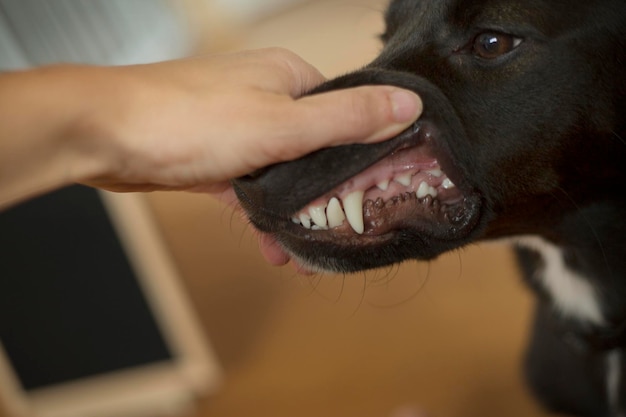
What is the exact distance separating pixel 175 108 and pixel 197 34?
116 inches

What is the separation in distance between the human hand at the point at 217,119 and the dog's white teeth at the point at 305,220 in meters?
0.14

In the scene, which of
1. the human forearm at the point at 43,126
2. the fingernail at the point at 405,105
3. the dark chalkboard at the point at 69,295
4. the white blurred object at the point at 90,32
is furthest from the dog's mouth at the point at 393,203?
the white blurred object at the point at 90,32

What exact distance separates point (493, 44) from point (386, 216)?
0.30m

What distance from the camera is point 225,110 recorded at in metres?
0.95

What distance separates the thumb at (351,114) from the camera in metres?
0.93

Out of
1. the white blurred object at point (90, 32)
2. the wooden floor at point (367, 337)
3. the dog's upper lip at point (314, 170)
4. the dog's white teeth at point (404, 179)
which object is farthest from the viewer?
the white blurred object at point (90, 32)

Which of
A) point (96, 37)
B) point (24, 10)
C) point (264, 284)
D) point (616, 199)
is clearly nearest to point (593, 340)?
point (616, 199)

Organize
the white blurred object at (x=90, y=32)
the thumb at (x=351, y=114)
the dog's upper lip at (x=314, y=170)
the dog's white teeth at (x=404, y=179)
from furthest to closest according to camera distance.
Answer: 1. the white blurred object at (x=90, y=32)
2. the dog's white teeth at (x=404, y=179)
3. the dog's upper lip at (x=314, y=170)
4. the thumb at (x=351, y=114)

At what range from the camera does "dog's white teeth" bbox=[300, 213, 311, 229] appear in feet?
3.69

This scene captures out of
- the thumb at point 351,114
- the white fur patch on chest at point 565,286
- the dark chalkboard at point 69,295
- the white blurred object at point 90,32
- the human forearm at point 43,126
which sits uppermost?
the white blurred object at point 90,32

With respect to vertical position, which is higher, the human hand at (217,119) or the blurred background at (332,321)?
the human hand at (217,119)

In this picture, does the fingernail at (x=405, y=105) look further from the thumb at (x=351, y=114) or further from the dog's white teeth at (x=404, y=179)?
the dog's white teeth at (x=404, y=179)

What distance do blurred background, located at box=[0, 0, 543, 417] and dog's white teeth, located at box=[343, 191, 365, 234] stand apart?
65 cm

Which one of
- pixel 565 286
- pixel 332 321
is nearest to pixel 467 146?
pixel 565 286
